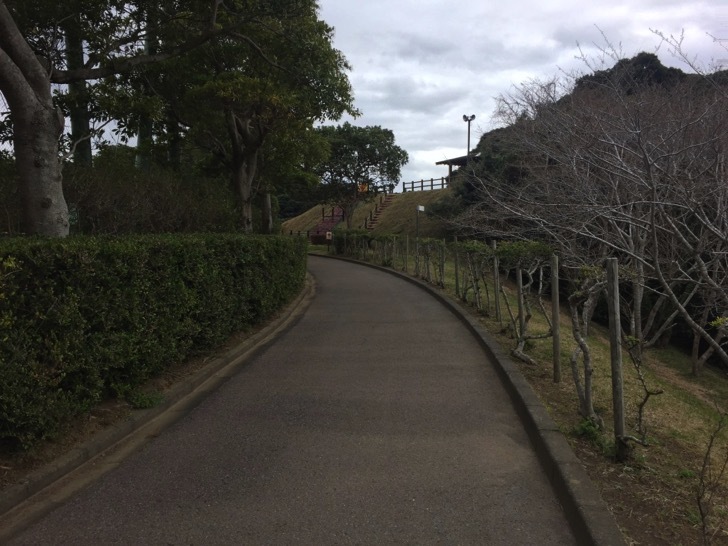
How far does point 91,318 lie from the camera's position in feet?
13.4

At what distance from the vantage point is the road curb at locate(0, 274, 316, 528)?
131 inches

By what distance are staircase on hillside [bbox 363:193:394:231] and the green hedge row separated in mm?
37780

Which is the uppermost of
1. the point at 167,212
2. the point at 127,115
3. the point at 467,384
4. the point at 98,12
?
the point at 98,12

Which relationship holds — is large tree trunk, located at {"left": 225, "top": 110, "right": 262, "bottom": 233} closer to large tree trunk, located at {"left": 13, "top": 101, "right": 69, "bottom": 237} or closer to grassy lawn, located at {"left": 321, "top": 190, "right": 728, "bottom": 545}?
large tree trunk, located at {"left": 13, "top": 101, "right": 69, "bottom": 237}

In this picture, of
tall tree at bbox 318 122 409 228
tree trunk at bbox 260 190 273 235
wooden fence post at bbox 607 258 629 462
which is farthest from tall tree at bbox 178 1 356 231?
tall tree at bbox 318 122 409 228

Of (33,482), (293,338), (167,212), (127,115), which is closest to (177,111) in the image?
(127,115)

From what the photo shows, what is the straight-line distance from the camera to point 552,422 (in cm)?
436

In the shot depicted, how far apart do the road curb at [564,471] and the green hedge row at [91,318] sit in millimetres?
3195

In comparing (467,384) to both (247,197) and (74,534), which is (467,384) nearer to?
(74,534)

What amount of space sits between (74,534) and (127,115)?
10.5 meters

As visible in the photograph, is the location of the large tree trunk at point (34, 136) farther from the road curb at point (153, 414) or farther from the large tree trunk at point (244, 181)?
the large tree trunk at point (244, 181)

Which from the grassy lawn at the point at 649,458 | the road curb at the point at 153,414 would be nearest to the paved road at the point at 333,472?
the road curb at the point at 153,414

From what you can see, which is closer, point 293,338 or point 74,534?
point 74,534

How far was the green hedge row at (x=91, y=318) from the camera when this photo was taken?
11.0 ft
